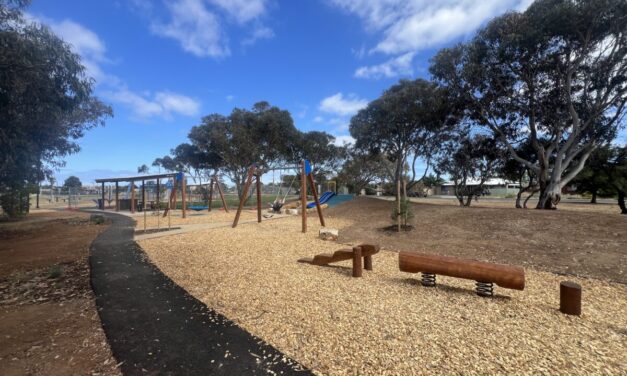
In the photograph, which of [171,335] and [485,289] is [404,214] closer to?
[485,289]

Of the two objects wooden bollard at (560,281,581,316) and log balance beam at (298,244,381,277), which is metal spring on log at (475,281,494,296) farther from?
log balance beam at (298,244,381,277)

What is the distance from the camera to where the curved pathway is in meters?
2.71

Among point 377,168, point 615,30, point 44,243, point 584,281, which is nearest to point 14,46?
point 44,243

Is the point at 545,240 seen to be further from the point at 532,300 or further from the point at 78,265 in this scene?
the point at 78,265

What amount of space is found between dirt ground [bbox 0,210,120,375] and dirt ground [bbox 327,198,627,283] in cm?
657

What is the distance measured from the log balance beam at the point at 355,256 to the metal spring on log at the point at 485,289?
5.94 ft

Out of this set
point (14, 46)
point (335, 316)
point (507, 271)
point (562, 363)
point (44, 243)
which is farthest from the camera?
point (44, 243)

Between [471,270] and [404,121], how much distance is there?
50.8ft

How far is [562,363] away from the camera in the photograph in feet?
8.57

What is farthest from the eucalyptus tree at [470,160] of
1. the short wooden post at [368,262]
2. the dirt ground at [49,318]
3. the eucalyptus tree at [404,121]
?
the dirt ground at [49,318]

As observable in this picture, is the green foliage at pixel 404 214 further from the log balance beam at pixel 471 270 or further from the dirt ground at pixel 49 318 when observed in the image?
the dirt ground at pixel 49 318

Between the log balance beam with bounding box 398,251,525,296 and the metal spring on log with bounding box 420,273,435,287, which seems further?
the metal spring on log with bounding box 420,273,435,287

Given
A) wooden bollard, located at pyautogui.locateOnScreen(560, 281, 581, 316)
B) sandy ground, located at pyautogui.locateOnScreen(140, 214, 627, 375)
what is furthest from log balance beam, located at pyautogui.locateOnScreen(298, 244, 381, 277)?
wooden bollard, located at pyautogui.locateOnScreen(560, 281, 581, 316)

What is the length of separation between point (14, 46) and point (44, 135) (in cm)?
362
